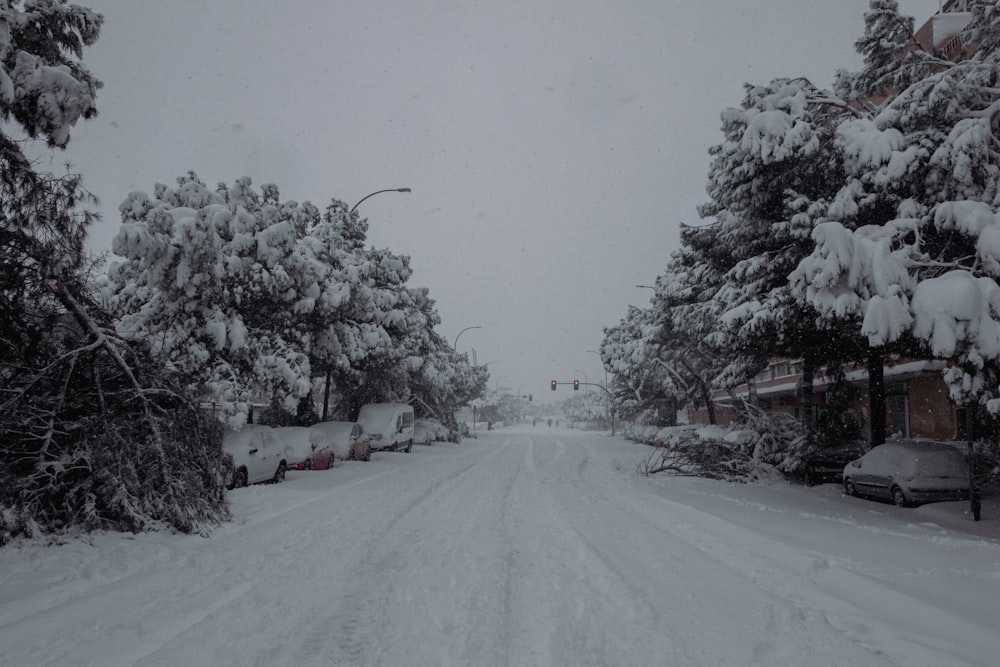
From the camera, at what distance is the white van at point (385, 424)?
2633cm

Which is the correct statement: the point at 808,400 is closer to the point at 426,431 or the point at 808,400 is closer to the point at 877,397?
the point at 877,397

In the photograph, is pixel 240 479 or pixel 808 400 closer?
pixel 240 479

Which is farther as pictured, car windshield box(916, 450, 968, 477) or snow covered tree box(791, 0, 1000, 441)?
car windshield box(916, 450, 968, 477)

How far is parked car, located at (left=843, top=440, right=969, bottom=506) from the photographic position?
42.4ft

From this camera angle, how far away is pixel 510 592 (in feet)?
19.4

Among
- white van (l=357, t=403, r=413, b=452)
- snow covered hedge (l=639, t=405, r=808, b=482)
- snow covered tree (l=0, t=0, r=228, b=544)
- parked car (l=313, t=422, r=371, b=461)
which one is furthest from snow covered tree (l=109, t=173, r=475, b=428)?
snow covered hedge (l=639, t=405, r=808, b=482)

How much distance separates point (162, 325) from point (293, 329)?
16.0 feet

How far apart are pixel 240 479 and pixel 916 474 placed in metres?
14.7

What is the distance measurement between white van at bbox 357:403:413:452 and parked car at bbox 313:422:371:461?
2.13m

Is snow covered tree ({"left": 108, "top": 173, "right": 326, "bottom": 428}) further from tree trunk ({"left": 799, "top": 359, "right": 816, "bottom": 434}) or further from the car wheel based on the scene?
tree trunk ({"left": 799, "top": 359, "right": 816, "bottom": 434})

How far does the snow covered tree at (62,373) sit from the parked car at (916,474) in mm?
13385

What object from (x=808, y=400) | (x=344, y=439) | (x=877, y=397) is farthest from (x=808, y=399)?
(x=344, y=439)

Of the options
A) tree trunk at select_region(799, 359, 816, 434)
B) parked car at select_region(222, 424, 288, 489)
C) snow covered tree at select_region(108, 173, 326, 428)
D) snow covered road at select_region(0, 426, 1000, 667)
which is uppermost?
snow covered tree at select_region(108, 173, 326, 428)

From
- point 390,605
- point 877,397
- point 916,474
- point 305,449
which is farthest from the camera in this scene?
point 305,449
